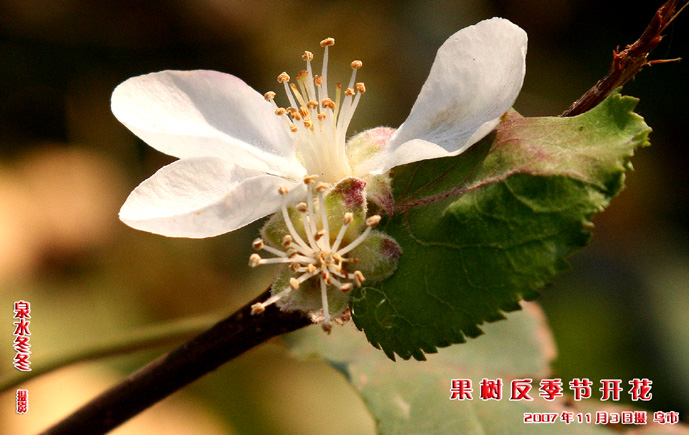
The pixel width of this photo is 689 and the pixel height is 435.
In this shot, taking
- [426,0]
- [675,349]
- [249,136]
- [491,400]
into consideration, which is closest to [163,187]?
[249,136]

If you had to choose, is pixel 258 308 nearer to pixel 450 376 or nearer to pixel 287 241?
pixel 287 241

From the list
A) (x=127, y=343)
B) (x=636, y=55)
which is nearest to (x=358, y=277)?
(x=636, y=55)

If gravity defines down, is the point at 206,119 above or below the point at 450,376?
above

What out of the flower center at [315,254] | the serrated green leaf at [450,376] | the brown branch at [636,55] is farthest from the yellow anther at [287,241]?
the serrated green leaf at [450,376]

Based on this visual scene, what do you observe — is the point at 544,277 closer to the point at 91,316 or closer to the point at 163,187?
the point at 163,187

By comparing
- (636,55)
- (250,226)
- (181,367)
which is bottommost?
(181,367)

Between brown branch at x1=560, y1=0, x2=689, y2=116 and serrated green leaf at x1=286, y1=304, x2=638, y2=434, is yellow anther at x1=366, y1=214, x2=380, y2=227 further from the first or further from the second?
serrated green leaf at x1=286, y1=304, x2=638, y2=434

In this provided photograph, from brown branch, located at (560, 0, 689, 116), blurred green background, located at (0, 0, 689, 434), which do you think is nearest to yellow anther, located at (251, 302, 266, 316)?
brown branch, located at (560, 0, 689, 116)
